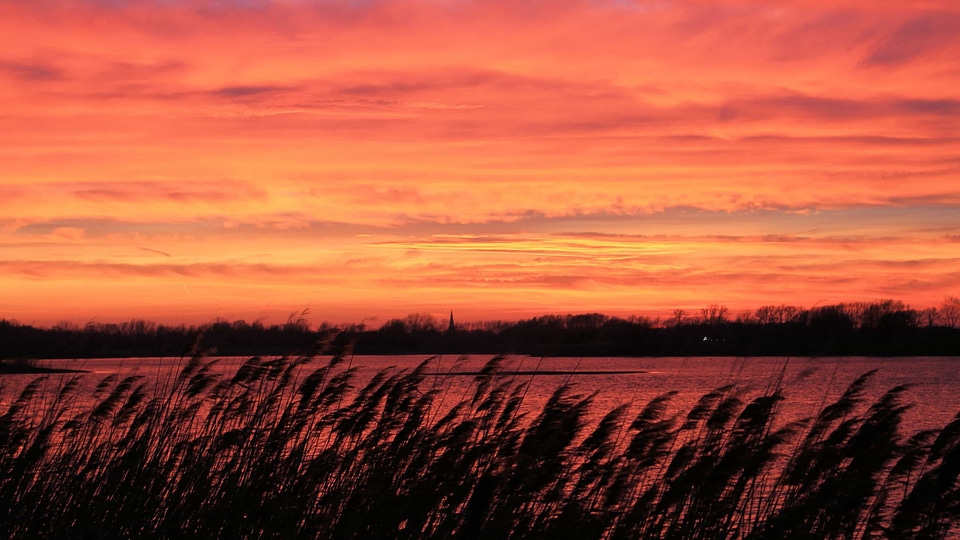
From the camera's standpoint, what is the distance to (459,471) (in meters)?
9.83

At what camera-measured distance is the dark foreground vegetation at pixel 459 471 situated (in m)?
9.22

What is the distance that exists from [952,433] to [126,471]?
9.13 meters

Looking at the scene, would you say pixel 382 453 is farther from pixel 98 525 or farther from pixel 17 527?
pixel 17 527

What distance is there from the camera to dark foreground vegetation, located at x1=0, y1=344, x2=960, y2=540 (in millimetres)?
9219

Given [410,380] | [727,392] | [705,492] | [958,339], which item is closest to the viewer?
[705,492]

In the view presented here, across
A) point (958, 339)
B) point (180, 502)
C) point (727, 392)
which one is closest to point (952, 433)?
point (727, 392)

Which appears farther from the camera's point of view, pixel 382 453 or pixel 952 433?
pixel 382 453

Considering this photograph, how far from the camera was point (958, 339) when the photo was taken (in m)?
128

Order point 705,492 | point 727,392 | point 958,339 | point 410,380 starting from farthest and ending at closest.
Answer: point 958,339 < point 410,380 < point 727,392 < point 705,492

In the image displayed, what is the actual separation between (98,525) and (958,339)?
136205 millimetres

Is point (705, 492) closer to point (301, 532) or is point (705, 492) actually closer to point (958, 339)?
point (301, 532)

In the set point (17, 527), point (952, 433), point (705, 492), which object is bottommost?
point (17, 527)

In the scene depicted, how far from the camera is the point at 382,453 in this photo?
10930 mm

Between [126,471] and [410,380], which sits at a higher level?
[410,380]
